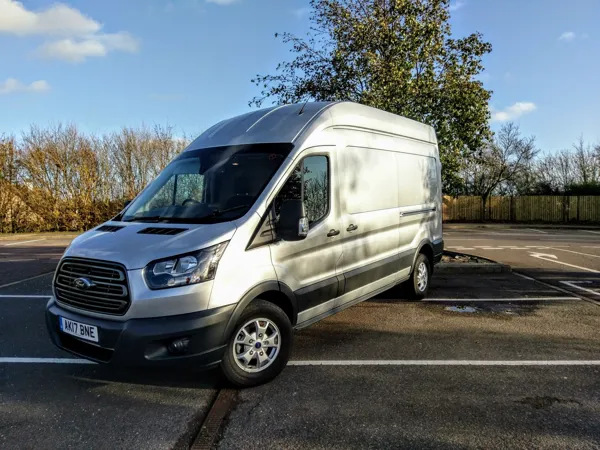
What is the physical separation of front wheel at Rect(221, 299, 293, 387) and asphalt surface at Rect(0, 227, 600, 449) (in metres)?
0.14

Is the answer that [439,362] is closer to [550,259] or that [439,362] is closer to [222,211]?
[222,211]

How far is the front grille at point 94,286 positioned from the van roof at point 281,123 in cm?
180

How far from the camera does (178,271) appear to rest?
3.40 meters

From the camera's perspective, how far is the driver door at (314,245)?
160 inches

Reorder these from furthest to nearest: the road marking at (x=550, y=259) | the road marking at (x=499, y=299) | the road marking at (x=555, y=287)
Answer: the road marking at (x=550, y=259), the road marking at (x=499, y=299), the road marking at (x=555, y=287)

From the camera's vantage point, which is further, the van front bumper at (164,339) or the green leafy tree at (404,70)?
the green leafy tree at (404,70)

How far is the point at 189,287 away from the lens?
337cm

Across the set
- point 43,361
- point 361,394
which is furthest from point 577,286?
point 43,361

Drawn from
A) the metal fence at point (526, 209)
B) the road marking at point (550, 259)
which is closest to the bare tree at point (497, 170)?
A: the metal fence at point (526, 209)

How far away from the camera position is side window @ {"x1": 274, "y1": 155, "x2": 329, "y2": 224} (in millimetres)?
4159

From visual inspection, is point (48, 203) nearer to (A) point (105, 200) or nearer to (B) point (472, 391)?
(A) point (105, 200)

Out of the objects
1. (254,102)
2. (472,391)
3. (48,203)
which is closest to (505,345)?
(472,391)

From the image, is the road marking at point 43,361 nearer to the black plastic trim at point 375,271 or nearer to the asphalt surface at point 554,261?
the black plastic trim at point 375,271

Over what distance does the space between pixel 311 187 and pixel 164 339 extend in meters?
1.98
